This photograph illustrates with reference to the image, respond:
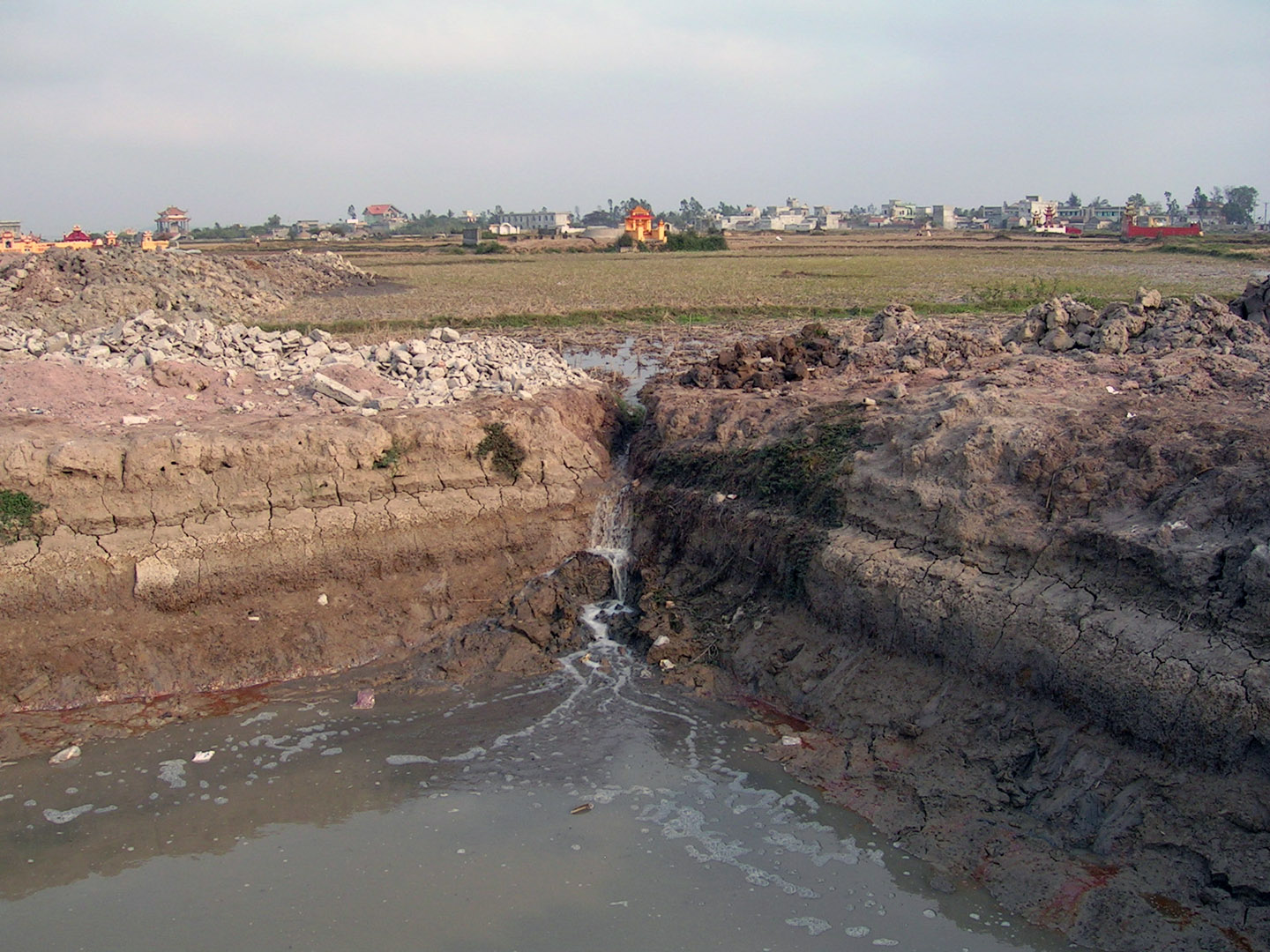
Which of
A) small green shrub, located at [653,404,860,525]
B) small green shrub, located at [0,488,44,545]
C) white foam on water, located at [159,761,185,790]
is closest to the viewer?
white foam on water, located at [159,761,185,790]

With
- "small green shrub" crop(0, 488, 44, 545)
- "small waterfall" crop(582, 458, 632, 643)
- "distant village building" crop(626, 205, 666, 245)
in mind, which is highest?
"distant village building" crop(626, 205, 666, 245)

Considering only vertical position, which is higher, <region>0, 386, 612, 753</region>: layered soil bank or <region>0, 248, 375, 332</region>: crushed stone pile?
<region>0, 248, 375, 332</region>: crushed stone pile

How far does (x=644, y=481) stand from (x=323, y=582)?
11.4 ft

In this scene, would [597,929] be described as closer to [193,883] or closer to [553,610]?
[193,883]

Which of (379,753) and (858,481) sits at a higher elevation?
(858,481)

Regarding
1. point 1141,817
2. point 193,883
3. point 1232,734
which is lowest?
point 193,883

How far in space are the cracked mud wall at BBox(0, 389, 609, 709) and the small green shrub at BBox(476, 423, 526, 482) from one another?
7 cm

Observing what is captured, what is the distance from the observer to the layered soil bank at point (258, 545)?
28.5ft

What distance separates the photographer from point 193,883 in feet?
20.3

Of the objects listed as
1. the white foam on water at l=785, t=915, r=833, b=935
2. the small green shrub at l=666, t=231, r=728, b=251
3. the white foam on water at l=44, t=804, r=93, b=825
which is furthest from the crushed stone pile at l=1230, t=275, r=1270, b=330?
the small green shrub at l=666, t=231, r=728, b=251

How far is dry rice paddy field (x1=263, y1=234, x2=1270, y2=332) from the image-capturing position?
75.7ft

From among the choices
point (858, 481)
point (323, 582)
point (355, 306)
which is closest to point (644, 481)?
point (858, 481)

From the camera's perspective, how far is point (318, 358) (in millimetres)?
12469

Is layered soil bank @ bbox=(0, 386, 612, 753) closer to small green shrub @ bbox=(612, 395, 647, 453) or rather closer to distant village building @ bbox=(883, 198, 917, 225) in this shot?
small green shrub @ bbox=(612, 395, 647, 453)
